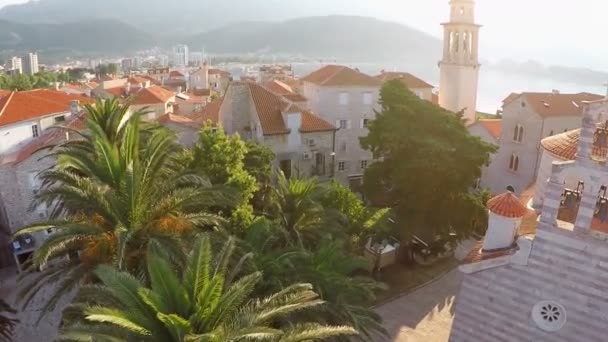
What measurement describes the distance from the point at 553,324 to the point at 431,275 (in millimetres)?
11855

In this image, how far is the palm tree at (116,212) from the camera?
12492 mm

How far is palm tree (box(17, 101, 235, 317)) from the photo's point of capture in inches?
492

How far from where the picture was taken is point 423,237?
82.0 feet

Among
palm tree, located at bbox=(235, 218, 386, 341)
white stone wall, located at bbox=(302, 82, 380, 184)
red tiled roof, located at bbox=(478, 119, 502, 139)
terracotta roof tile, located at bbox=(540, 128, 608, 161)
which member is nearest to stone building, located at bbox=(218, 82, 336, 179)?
white stone wall, located at bbox=(302, 82, 380, 184)

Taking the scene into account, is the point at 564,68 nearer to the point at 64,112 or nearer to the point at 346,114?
the point at 346,114

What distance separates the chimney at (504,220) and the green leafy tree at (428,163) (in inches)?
319

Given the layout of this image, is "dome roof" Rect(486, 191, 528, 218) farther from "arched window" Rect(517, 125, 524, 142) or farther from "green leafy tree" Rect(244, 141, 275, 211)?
"arched window" Rect(517, 125, 524, 142)

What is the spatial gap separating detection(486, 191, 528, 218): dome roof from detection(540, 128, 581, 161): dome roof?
2741 mm

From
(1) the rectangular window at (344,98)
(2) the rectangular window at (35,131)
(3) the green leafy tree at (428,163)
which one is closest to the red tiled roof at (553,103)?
(3) the green leafy tree at (428,163)

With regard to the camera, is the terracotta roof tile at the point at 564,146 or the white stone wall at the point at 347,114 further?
the white stone wall at the point at 347,114

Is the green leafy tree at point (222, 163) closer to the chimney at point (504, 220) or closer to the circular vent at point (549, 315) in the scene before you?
the chimney at point (504, 220)

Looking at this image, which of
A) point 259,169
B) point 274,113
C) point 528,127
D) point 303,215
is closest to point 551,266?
point 303,215

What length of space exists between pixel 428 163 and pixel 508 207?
843 cm

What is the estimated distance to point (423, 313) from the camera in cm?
2147
